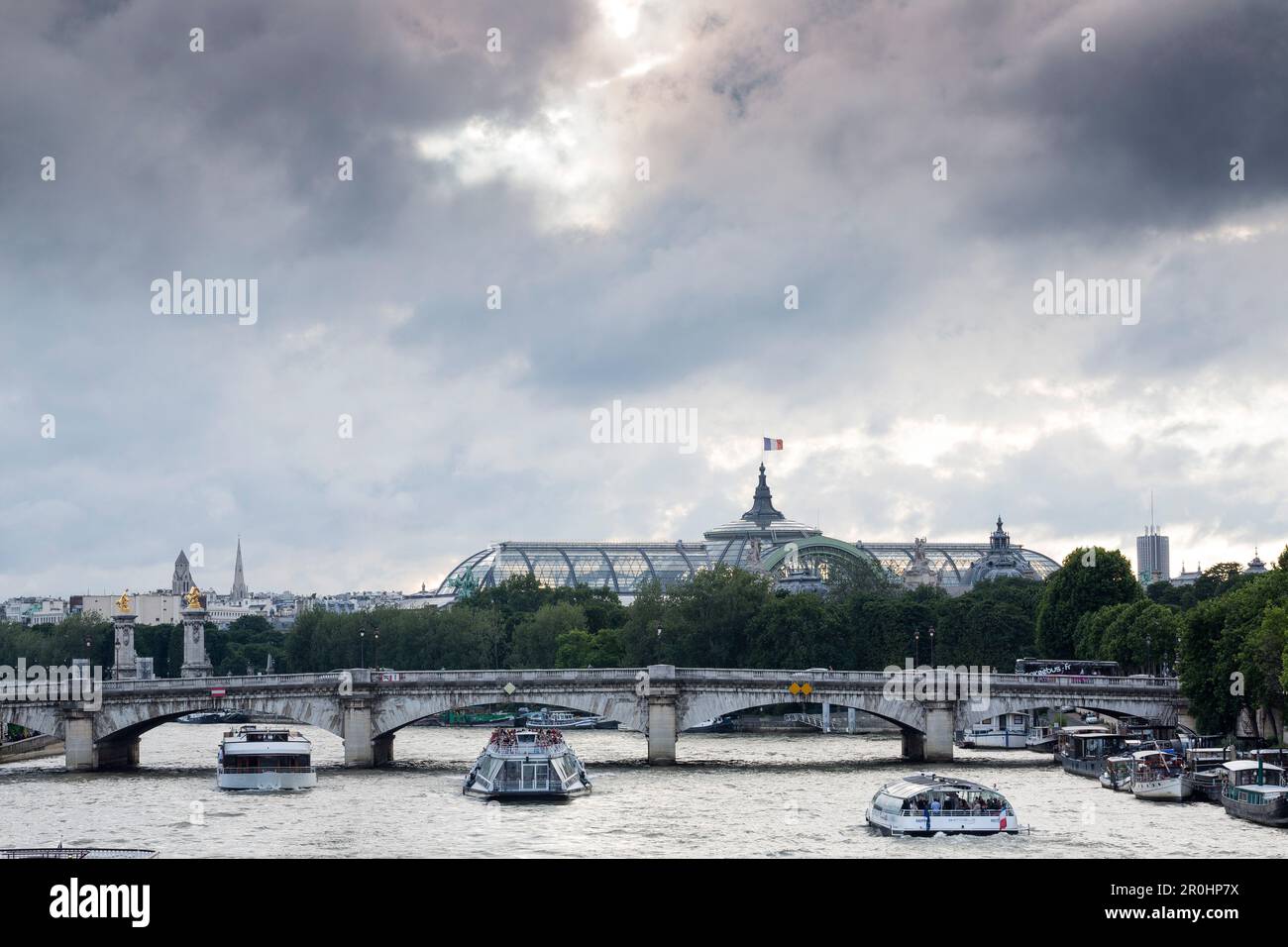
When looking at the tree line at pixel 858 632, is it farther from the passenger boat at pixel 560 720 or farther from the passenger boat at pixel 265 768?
the passenger boat at pixel 265 768

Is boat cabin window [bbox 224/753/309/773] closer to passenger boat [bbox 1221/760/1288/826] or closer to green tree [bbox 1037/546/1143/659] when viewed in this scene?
passenger boat [bbox 1221/760/1288/826]

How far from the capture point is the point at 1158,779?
77.5 m

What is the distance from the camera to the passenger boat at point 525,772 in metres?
79.2

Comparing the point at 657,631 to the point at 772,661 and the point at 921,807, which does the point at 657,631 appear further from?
the point at 921,807

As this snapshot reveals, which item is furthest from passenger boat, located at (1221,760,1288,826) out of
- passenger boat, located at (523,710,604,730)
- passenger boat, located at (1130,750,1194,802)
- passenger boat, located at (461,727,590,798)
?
passenger boat, located at (523,710,604,730)

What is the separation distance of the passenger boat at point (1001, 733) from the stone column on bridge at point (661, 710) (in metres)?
24.0

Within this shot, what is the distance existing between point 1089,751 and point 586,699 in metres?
27.2

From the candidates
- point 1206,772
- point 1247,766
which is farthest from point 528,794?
point 1247,766

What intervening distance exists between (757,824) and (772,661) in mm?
73693

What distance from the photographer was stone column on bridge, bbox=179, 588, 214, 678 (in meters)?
158

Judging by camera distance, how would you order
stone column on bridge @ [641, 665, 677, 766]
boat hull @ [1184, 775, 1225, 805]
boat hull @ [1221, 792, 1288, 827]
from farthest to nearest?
stone column on bridge @ [641, 665, 677, 766] → boat hull @ [1184, 775, 1225, 805] → boat hull @ [1221, 792, 1288, 827]

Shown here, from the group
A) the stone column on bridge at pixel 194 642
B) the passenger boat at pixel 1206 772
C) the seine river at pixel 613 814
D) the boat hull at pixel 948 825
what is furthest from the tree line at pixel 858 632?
the boat hull at pixel 948 825

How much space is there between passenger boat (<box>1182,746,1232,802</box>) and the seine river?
123 centimetres

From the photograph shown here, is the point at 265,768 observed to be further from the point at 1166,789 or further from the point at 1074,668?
the point at 1074,668
